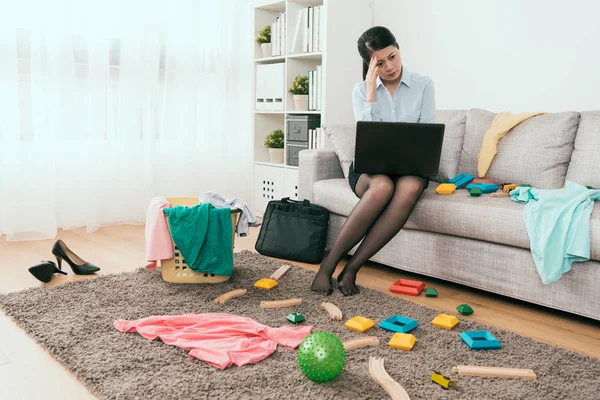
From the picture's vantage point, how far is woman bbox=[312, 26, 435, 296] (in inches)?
91.5

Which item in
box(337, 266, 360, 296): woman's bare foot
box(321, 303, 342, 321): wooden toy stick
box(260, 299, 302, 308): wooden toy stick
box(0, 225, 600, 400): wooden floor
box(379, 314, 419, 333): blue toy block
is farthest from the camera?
box(337, 266, 360, 296): woman's bare foot

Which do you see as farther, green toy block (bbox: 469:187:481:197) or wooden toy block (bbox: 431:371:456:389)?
green toy block (bbox: 469:187:481:197)

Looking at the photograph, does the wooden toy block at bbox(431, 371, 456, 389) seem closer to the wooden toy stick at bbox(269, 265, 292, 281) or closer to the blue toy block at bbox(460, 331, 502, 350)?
the blue toy block at bbox(460, 331, 502, 350)

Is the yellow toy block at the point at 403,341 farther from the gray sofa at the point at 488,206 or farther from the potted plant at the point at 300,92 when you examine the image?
the potted plant at the point at 300,92

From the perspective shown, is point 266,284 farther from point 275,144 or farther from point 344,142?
point 275,144

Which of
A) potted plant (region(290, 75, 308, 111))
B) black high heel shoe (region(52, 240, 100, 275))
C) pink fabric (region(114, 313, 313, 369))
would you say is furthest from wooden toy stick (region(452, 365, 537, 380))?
potted plant (region(290, 75, 308, 111))

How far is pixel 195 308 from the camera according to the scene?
209cm

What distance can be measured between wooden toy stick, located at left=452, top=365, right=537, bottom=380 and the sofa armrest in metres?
1.57

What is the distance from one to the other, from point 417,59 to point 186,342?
8.05 ft

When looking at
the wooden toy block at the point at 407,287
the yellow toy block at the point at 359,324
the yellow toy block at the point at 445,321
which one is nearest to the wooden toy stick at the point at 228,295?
the yellow toy block at the point at 359,324

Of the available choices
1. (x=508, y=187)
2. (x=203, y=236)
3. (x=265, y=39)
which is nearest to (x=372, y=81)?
(x=508, y=187)

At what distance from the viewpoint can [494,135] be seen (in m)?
2.73

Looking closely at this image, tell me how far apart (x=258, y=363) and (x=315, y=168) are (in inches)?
59.8

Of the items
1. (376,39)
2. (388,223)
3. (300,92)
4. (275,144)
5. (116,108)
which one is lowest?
(388,223)
